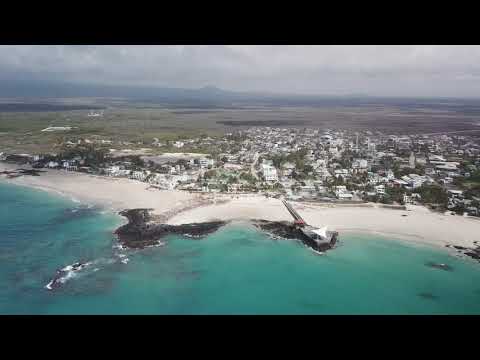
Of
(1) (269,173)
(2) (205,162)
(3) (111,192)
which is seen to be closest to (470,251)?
(1) (269,173)

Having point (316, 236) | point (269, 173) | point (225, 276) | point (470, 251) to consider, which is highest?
point (269, 173)

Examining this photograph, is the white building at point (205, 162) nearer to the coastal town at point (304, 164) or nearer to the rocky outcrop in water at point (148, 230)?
the coastal town at point (304, 164)

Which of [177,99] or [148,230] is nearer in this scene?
[148,230]

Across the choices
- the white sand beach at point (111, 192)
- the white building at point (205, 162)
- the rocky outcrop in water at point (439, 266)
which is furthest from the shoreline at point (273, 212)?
the white building at point (205, 162)

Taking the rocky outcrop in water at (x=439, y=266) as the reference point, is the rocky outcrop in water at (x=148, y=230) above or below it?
above

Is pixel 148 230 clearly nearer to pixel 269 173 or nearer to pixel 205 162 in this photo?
pixel 269 173

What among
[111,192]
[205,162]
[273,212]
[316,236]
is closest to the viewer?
[316,236]
